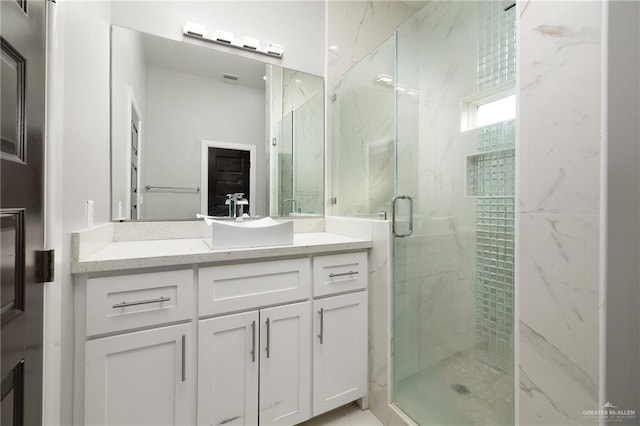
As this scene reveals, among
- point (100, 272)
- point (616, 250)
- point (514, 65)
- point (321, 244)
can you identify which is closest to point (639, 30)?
point (514, 65)

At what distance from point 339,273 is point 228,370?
68 cm

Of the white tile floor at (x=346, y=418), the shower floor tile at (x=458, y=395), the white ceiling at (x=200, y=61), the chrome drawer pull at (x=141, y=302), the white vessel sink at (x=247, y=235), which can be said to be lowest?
the white tile floor at (x=346, y=418)

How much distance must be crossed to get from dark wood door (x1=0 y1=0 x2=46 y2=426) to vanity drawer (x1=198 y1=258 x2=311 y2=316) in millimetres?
528

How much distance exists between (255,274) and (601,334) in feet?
3.90

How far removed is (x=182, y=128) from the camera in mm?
1722

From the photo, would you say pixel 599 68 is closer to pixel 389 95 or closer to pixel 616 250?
pixel 616 250

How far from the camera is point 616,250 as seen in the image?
0.80 m

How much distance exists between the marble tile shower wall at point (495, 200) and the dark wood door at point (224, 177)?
130 centimetres

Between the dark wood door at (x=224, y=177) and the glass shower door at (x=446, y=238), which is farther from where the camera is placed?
the dark wood door at (x=224, y=177)

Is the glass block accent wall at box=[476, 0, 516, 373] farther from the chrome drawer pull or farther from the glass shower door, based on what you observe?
the chrome drawer pull

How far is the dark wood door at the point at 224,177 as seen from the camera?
5.92 feet

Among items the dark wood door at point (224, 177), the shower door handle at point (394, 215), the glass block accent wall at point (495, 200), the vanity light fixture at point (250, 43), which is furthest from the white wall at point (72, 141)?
the glass block accent wall at point (495, 200)

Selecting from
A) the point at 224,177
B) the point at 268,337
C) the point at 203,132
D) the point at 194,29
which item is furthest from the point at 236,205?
the point at 194,29

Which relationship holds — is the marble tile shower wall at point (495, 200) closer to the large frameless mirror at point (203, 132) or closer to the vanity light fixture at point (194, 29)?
the large frameless mirror at point (203, 132)
